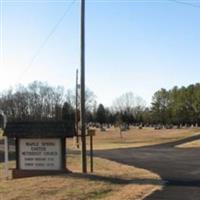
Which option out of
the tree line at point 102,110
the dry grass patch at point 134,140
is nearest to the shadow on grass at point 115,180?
the dry grass patch at point 134,140

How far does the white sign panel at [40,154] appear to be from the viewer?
21.2 m

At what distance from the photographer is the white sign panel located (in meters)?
21.2

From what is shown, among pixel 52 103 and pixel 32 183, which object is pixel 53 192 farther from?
pixel 52 103

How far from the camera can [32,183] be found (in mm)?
17625

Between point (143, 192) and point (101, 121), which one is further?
point (101, 121)

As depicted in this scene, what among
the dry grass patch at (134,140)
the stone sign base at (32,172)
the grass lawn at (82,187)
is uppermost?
the dry grass patch at (134,140)

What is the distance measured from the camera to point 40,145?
70.2 ft

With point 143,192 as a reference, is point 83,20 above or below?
above

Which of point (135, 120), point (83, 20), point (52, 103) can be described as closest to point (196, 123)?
point (135, 120)

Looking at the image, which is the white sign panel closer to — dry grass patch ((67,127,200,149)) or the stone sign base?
the stone sign base

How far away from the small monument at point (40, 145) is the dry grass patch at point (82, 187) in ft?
4.43

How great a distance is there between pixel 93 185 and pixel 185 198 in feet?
11.3

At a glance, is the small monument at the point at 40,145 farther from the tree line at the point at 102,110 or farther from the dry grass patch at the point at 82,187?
the tree line at the point at 102,110

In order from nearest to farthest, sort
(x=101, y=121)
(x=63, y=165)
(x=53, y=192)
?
(x=53, y=192)
(x=63, y=165)
(x=101, y=121)
